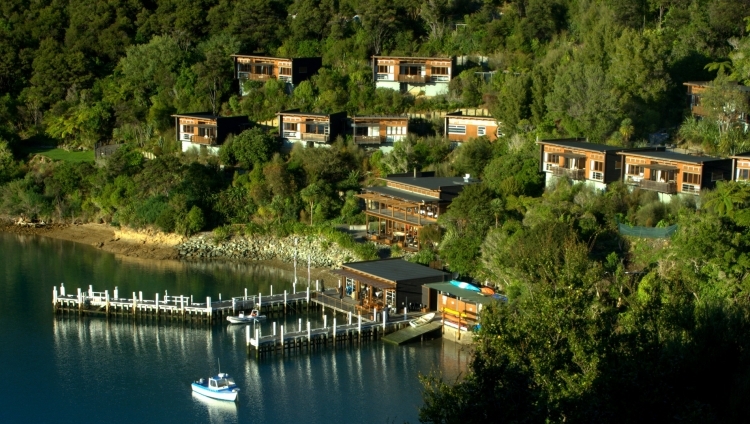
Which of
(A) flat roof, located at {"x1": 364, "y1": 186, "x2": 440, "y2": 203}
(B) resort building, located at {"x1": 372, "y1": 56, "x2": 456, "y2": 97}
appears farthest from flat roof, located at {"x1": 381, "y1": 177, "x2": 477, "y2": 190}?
(B) resort building, located at {"x1": 372, "y1": 56, "x2": 456, "y2": 97}

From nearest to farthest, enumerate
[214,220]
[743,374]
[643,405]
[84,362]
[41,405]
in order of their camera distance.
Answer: [643,405] → [743,374] → [41,405] → [84,362] → [214,220]

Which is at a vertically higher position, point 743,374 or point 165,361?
point 743,374

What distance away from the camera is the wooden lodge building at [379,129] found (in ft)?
182

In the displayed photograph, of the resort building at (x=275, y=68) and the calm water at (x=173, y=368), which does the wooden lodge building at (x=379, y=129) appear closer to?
the resort building at (x=275, y=68)

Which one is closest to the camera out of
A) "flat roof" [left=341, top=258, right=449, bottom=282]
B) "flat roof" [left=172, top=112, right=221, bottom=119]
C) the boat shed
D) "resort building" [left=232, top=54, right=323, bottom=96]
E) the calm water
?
the calm water

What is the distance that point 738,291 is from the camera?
1368 inches

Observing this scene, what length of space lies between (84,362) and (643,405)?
20.7 meters

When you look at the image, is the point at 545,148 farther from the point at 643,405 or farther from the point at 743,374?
the point at 643,405

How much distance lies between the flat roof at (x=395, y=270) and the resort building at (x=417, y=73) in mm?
19470

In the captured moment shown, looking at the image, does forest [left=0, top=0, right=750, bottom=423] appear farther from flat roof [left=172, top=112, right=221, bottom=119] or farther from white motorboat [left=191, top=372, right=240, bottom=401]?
white motorboat [left=191, top=372, right=240, bottom=401]

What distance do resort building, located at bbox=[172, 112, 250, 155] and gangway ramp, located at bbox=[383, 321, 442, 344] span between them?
20.8 m

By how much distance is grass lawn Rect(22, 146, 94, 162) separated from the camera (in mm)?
59812

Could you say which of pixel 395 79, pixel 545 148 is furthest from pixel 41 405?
pixel 395 79

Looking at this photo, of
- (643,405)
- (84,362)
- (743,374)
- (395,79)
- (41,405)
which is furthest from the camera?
(395,79)
